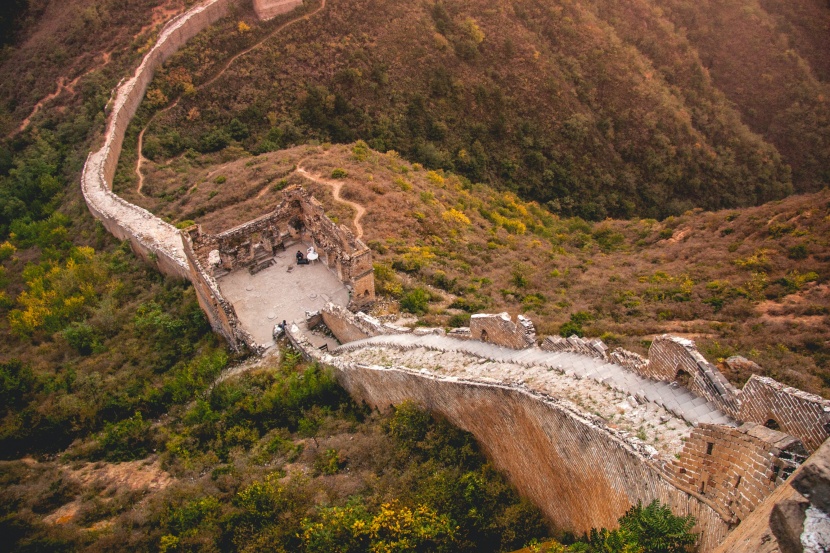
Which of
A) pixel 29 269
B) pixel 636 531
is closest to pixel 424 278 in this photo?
pixel 636 531

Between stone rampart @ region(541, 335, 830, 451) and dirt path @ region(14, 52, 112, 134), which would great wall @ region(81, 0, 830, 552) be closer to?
stone rampart @ region(541, 335, 830, 451)

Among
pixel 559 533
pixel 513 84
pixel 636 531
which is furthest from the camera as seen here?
pixel 513 84

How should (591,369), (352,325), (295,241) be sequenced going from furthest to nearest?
(295,241)
(352,325)
(591,369)

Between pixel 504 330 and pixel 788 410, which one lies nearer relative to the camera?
pixel 788 410

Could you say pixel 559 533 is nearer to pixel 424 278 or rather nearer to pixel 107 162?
pixel 424 278

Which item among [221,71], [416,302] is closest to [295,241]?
[416,302]

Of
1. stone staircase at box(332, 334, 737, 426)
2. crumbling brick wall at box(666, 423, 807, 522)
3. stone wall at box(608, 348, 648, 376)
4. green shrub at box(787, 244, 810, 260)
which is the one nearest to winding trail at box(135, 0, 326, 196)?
stone staircase at box(332, 334, 737, 426)

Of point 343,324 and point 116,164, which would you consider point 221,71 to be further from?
point 343,324
